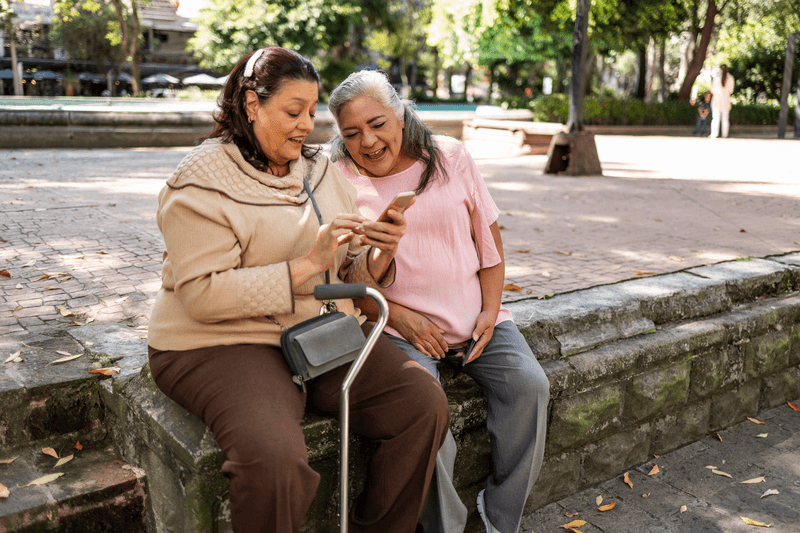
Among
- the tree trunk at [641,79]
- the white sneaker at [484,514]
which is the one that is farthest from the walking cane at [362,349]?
the tree trunk at [641,79]

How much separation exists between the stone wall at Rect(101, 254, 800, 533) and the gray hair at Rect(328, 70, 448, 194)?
913mm

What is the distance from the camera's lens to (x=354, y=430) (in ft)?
8.09

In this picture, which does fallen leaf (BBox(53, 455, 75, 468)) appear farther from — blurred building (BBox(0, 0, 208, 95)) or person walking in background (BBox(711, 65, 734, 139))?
blurred building (BBox(0, 0, 208, 95))

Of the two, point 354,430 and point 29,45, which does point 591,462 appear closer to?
point 354,430

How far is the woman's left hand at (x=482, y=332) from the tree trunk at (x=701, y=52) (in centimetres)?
2485

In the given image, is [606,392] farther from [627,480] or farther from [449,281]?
[449,281]

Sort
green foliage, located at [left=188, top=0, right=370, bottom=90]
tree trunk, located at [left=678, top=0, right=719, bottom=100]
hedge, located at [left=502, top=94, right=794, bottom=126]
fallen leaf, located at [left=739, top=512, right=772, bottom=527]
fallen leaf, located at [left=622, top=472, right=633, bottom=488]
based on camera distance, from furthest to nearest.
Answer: green foliage, located at [left=188, top=0, right=370, bottom=90] → tree trunk, located at [left=678, top=0, right=719, bottom=100] → hedge, located at [left=502, top=94, right=794, bottom=126] → fallen leaf, located at [left=622, top=472, right=633, bottom=488] → fallen leaf, located at [left=739, top=512, right=772, bottom=527]

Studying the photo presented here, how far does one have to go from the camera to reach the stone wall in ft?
7.70

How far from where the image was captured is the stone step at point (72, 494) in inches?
88.8

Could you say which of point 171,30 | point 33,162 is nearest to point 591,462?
point 33,162

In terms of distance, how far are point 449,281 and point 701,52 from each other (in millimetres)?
25541

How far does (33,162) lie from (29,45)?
4119cm

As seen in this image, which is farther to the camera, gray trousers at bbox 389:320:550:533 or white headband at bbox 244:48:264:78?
gray trousers at bbox 389:320:550:533

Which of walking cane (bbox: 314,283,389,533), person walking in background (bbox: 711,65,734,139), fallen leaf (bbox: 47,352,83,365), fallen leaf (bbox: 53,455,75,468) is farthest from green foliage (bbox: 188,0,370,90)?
walking cane (bbox: 314,283,389,533)
